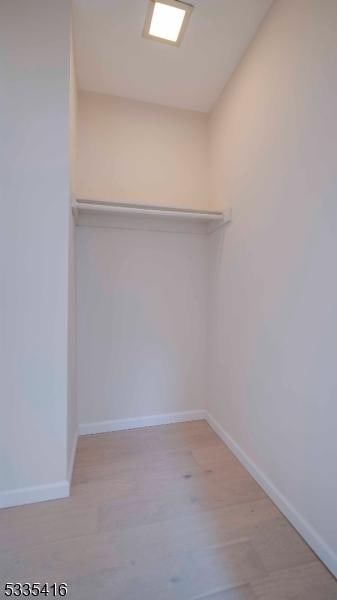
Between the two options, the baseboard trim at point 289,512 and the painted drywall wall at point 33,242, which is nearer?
the baseboard trim at point 289,512

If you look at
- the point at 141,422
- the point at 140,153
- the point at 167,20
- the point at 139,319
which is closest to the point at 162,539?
the point at 141,422

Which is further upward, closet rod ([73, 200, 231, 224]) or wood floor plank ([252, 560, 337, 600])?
closet rod ([73, 200, 231, 224])

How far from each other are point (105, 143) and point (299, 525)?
9.19ft

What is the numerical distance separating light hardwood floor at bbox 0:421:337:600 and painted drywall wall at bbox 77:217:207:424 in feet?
1.84

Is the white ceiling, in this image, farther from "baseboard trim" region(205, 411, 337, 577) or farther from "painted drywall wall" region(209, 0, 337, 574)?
"baseboard trim" region(205, 411, 337, 577)

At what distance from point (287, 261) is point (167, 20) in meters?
1.63

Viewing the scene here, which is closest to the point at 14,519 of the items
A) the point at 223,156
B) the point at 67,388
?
the point at 67,388

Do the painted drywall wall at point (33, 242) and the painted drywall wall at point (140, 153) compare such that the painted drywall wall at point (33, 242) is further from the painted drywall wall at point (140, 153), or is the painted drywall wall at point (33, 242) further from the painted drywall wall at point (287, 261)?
the painted drywall wall at point (287, 261)

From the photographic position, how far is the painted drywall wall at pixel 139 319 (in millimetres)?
2207

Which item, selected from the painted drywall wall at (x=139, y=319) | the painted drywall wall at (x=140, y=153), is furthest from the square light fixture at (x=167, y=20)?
the painted drywall wall at (x=139, y=319)

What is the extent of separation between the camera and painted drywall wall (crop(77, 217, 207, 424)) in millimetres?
2207

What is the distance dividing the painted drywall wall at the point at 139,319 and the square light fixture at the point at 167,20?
1140 millimetres

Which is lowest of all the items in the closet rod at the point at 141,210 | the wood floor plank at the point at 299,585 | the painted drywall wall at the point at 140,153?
the wood floor plank at the point at 299,585

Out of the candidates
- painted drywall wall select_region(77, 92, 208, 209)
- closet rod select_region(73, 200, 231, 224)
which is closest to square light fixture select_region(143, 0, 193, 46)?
painted drywall wall select_region(77, 92, 208, 209)
